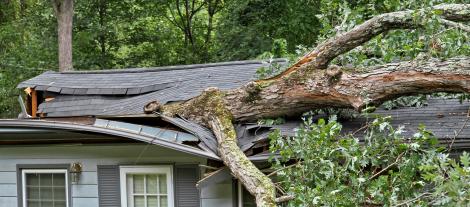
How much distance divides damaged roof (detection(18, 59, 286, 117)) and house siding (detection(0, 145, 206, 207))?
1.57ft

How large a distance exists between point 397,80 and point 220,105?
1.81m

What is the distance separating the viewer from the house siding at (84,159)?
22.3ft

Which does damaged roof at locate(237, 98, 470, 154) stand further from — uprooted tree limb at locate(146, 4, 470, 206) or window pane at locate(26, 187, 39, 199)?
window pane at locate(26, 187, 39, 199)

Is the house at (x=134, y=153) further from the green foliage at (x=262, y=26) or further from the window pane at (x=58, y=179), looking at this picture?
the green foliage at (x=262, y=26)

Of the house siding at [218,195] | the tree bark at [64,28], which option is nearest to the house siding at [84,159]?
the house siding at [218,195]

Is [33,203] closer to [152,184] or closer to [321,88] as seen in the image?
[152,184]

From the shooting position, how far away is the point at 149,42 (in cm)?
1866

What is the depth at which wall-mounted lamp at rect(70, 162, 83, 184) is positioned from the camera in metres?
6.98

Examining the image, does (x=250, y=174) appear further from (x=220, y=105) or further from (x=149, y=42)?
(x=149, y=42)

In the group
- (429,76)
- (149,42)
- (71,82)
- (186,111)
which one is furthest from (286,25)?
(429,76)

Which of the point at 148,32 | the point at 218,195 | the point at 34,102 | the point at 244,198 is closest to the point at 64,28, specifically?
the point at 148,32

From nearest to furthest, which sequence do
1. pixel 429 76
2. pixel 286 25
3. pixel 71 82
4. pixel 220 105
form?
pixel 429 76 → pixel 220 105 → pixel 71 82 → pixel 286 25

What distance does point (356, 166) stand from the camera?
201 inches

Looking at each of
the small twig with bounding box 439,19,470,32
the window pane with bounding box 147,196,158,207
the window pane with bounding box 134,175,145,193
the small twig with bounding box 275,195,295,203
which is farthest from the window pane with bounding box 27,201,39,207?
the small twig with bounding box 439,19,470,32
